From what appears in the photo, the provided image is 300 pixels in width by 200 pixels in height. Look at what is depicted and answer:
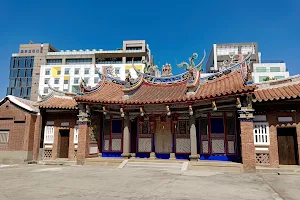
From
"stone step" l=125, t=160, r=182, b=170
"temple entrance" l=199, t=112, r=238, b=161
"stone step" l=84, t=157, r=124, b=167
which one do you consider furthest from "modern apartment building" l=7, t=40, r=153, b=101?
"stone step" l=125, t=160, r=182, b=170

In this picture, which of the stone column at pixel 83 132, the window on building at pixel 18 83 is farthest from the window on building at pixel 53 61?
the stone column at pixel 83 132

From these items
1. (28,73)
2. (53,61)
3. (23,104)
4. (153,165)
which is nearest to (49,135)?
(23,104)

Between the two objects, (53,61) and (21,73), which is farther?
(21,73)

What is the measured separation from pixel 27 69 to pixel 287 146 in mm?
65279

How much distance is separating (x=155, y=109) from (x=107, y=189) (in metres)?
A: 7.44

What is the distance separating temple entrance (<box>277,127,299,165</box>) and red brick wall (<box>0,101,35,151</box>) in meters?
13.9

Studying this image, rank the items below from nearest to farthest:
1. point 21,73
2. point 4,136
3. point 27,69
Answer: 1. point 4,136
2. point 27,69
3. point 21,73

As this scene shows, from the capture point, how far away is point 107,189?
21.6ft

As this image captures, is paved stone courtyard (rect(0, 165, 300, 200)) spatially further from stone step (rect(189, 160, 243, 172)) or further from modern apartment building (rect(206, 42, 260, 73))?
modern apartment building (rect(206, 42, 260, 73))

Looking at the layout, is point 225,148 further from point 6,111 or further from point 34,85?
point 34,85

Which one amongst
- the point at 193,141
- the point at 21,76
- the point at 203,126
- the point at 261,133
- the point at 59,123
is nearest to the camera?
the point at 261,133

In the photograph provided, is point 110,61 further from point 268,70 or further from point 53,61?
point 268,70

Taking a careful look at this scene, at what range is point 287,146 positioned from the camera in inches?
457

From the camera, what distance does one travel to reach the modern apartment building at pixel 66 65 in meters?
57.8
